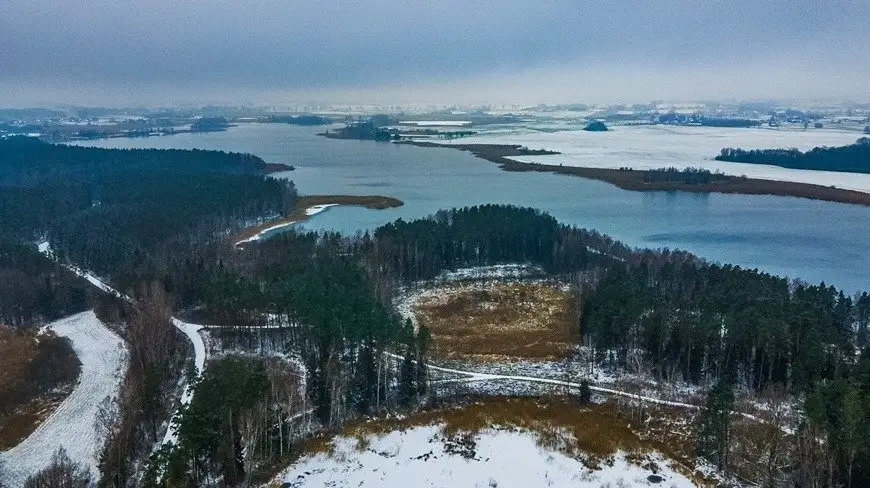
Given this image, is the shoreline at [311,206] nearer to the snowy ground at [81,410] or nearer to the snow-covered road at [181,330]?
the snow-covered road at [181,330]

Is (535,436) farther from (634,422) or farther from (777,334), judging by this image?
(777,334)

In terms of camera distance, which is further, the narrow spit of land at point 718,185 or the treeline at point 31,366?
the narrow spit of land at point 718,185

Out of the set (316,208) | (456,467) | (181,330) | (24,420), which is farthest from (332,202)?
(456,467)

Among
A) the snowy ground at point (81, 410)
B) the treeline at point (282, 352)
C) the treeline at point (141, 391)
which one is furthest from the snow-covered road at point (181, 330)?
the treeline at point (282, 352)

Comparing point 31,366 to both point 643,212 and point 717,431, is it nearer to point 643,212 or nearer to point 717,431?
point 717,431

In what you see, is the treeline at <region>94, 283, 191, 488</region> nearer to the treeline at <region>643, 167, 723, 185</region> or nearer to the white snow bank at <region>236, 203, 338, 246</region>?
the white snow bank at <region>236, 203, 338, 246</region>
